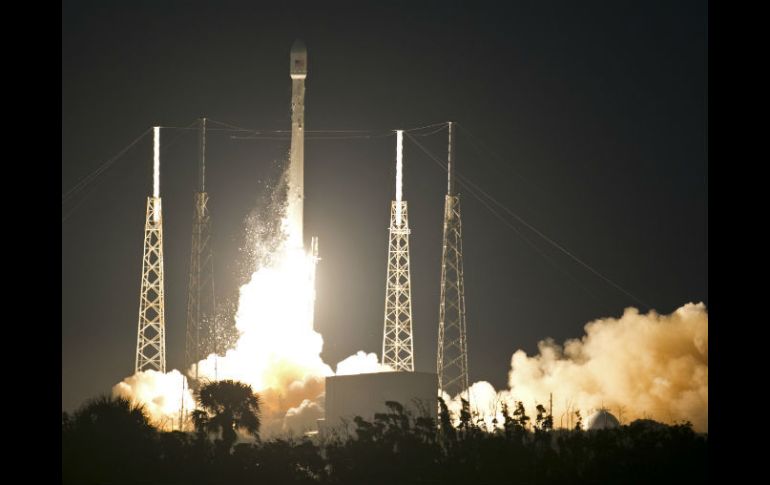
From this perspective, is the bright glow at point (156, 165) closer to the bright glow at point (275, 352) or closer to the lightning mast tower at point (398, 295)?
the bright glow at point (275, 352)

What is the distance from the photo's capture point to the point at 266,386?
2093 inches

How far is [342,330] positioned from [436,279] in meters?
6.96

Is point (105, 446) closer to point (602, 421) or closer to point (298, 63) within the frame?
point (602, 421)

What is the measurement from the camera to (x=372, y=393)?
140ft

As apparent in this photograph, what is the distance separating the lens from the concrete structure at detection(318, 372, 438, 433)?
42.5m

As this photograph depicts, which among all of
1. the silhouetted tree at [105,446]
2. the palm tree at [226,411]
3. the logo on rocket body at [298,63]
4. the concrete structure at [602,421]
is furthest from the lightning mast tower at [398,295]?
the silhouetted tree at [105,446]

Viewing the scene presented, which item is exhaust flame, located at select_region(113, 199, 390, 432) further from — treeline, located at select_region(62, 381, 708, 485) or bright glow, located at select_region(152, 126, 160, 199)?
treeline, located at select_region(62, 381, 708, 485)

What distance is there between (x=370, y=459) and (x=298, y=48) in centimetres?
2978

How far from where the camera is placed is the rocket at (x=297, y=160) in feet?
176

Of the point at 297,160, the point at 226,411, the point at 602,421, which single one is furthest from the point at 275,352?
the point at 226,411

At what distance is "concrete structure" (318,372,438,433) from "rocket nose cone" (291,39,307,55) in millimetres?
16723

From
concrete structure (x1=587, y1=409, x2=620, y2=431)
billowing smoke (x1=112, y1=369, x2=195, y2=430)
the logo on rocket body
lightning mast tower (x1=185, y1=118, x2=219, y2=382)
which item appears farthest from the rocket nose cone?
concrete structure (x1=587, y1=409, x2=620, y2=431)
